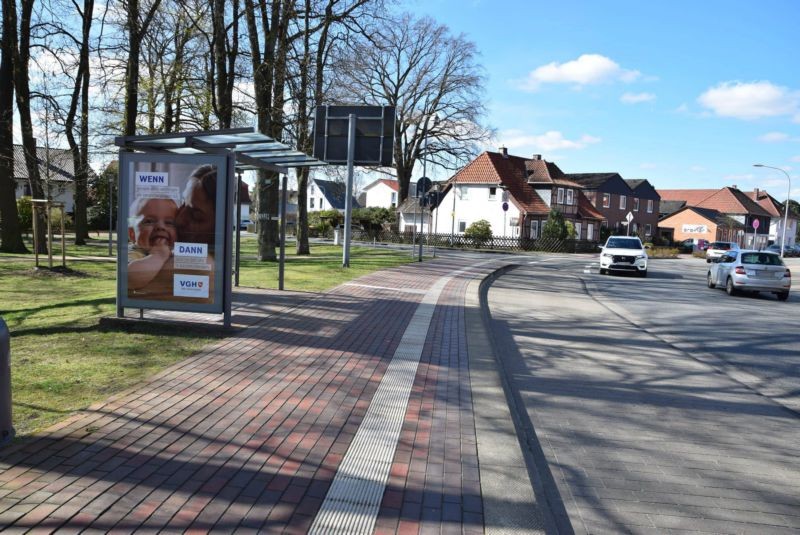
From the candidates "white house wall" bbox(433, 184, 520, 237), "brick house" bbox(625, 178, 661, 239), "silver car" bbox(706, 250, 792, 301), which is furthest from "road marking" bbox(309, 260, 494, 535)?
"brick house" bbox(625, 178, 661, 239)

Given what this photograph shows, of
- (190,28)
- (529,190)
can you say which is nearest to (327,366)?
(190,28)

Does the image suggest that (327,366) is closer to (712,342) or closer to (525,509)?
(525,509)

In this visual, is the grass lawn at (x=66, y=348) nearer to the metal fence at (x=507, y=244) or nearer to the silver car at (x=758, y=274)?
the silver car at (x=758, y=274)

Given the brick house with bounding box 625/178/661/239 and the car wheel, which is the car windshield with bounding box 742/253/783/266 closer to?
the car wheel

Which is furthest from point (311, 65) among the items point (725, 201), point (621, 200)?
point (725, 201)

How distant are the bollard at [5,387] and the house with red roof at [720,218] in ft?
282

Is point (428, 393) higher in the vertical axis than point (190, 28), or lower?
lower

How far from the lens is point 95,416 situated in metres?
4.75

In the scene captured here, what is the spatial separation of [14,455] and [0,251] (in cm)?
1877

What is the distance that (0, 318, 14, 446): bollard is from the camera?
3.92 m

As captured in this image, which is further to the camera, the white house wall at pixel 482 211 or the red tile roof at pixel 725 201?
the red tile roof at pixel 725 201

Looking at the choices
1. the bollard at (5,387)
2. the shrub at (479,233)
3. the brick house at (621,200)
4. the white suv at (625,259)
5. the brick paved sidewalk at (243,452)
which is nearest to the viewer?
the brick paved sidewalk at (243,452)

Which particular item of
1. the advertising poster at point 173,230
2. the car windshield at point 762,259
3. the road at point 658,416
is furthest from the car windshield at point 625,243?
the advertising poster at point 173,230

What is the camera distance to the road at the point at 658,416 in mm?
3984
